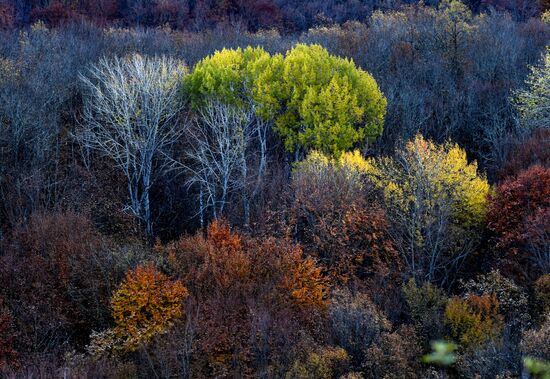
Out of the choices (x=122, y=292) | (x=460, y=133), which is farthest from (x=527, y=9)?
(x=122, y=292)

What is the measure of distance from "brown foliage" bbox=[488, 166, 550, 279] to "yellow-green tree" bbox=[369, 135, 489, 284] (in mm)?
1249

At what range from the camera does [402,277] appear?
29.6 m

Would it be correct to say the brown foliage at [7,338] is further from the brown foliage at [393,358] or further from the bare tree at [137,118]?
the brown foliage at [393,358]

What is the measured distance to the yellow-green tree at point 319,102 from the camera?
116 ft

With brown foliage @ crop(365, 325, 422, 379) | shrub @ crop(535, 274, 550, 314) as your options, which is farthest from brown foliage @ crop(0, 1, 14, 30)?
shrub @ crop(535, 274, 550, 314)

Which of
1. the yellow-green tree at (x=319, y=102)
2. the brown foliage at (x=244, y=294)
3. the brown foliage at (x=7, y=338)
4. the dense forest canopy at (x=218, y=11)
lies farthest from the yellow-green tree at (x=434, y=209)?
the dense forest canopy at (x=218, y=11)

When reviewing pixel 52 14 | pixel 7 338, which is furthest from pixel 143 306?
pixel 52 14

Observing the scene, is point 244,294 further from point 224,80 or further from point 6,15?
point 6,15

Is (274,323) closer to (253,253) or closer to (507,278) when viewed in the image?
(253,253)

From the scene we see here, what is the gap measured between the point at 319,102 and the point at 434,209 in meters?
9.77

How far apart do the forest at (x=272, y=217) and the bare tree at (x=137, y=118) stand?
181mm

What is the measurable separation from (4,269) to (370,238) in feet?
55.8

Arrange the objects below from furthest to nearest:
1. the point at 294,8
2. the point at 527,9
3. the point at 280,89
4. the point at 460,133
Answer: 1. the point at 294,8
2. the point at 527,9
3. the point at 460,133
4. the point at 280,89

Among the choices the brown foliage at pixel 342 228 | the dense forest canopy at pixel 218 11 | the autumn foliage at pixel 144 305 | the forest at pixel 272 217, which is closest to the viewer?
the forest at pixel 272 217
